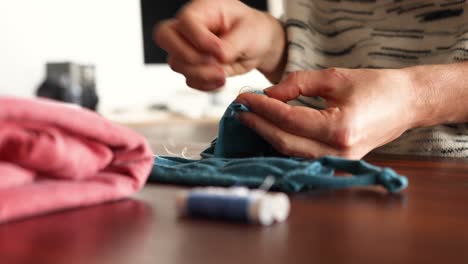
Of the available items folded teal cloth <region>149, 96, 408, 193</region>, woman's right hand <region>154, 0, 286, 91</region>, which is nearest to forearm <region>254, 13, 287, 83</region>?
woman's right hand <region>154, 0, 286, 91</region>

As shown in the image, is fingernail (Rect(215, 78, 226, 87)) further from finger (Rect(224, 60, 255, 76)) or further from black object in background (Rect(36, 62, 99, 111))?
black object in background (Rect(36, 62, 99, 111))

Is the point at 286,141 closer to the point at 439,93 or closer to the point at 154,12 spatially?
the point at 439,93

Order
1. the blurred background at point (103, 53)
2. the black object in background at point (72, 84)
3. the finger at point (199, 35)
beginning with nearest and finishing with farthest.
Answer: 1. the finger at point (199, 35)
2. the black object in background at point (72, 84)
3. the blurred background at point (103, 53)

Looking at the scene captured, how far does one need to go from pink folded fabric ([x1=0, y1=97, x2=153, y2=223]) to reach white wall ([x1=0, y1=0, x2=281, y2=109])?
202 centimetres

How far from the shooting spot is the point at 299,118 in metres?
0.51

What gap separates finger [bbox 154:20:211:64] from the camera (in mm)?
653

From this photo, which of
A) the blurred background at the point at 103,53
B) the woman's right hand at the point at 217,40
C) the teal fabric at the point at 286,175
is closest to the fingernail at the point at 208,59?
the woman's right hand at the point at 217,40

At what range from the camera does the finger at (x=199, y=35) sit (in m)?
0.61

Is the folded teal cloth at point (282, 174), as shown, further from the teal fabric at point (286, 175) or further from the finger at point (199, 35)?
the finger at point (199, 35)

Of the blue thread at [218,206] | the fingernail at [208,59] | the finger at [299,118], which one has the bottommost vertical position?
the blue thread at [218,206]

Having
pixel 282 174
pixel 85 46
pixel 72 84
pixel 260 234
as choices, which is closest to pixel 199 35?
pixel 282 174

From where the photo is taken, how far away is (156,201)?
15.0 inches

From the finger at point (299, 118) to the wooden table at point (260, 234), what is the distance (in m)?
0.10

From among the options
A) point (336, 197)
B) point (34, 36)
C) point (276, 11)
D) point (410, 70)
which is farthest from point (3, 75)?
point (336, 197)
